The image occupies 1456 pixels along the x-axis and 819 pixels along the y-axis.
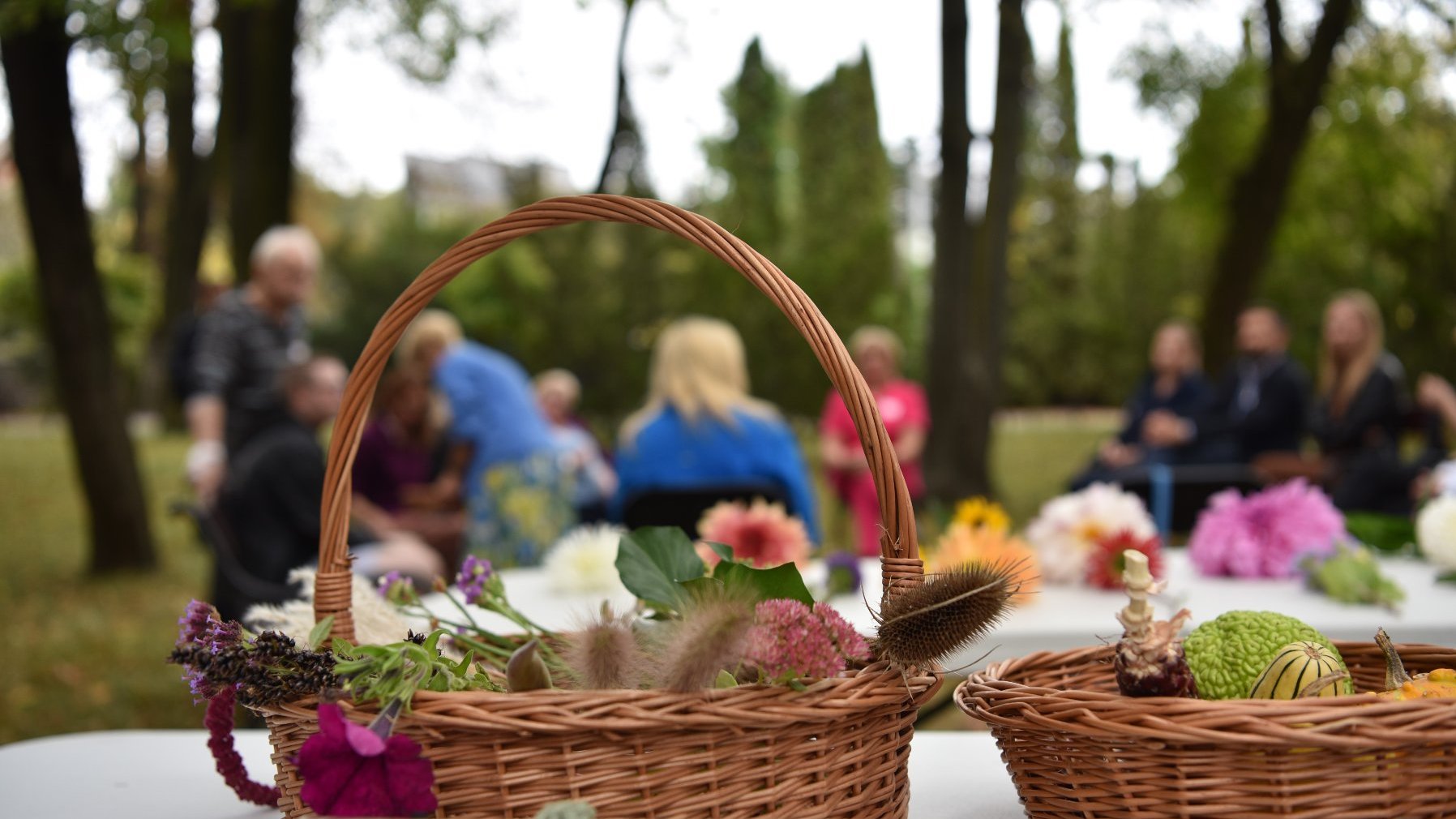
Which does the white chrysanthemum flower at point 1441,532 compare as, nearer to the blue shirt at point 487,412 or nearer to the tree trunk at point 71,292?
the blue shirt at point 487,412

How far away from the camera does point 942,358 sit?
27.2 feet

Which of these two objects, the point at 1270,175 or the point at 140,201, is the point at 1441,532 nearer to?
the point at 1270,175

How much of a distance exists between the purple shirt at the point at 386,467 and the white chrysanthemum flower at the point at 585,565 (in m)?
3.14

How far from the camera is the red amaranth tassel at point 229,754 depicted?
3.92 ft

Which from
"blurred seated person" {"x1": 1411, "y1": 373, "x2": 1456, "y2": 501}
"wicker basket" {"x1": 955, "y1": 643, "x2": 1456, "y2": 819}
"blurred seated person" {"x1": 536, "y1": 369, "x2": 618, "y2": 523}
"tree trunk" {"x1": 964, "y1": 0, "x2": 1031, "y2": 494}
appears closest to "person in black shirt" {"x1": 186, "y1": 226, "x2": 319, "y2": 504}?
"blurred seated person" {"x1": 536, "y1": 369, "x2": 618, "y2": 523}

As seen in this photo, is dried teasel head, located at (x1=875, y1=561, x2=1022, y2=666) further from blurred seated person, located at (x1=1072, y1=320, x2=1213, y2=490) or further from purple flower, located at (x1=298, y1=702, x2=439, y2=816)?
blurred seated person, located at (x1=1072, y1=320, x2=1213, y2=490)

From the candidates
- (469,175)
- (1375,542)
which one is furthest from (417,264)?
(1375,542)

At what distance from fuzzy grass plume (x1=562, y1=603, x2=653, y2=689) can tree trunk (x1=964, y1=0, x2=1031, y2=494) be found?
740 centimetres

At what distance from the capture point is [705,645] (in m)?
0.93

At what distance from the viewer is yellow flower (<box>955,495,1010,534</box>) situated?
7.40ft

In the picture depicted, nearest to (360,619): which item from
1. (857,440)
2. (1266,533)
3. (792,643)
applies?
(792,643)

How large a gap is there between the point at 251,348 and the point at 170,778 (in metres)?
3.35

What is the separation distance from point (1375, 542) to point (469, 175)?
12.4m

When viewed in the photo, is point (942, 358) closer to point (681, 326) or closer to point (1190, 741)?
point (681, 326)
